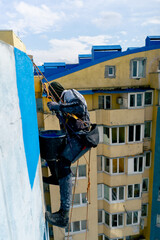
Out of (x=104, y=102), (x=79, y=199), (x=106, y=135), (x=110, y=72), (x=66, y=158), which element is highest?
(x=110, y=72)

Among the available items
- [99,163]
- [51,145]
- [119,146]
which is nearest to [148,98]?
[119,146]

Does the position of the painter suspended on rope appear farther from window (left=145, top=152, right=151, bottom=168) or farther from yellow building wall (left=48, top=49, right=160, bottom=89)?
window (left=145, top=152, right=151, bottom=168)

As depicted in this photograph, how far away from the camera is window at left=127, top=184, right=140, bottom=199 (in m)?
11.0

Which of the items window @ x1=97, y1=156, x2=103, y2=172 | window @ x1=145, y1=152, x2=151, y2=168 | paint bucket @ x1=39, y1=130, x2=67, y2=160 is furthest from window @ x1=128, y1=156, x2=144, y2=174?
paint bucket @ x1=39, y1=130, x2=67, y2=160

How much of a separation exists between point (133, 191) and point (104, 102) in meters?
5.90

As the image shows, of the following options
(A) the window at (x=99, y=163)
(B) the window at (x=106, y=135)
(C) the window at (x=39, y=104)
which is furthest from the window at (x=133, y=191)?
(C) the window at (x=39, y=104)

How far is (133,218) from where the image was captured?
1152 centimetres

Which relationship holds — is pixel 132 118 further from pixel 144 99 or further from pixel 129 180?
pixel 129 180

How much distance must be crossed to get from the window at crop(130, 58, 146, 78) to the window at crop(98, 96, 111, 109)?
6.39 ft

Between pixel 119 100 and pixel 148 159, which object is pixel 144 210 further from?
pixel 119 100

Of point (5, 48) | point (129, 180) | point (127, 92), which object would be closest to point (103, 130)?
point (127, 92)

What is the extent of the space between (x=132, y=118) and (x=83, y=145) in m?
6.91

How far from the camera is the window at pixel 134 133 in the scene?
1000cm

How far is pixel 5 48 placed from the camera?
1344mm
